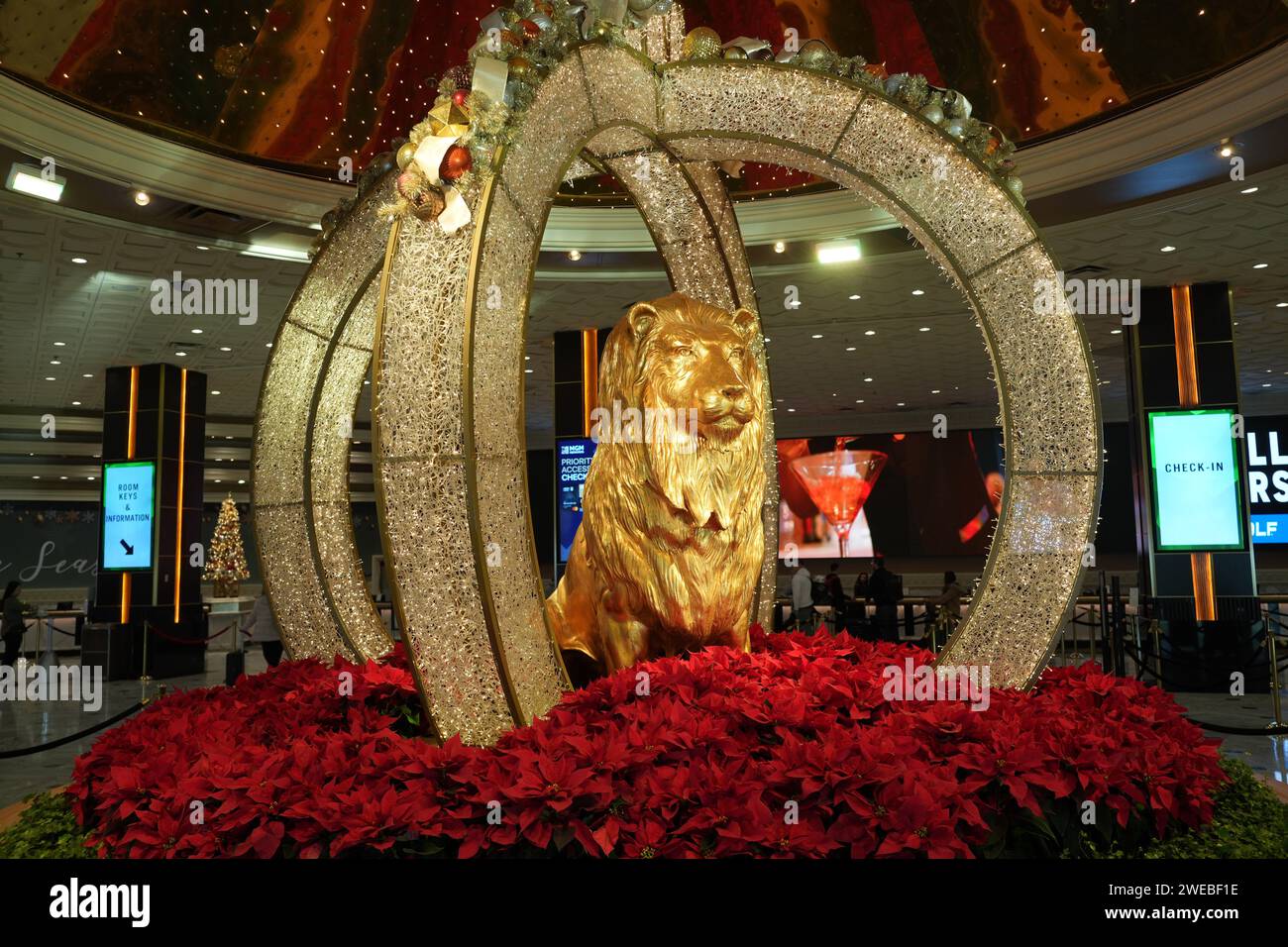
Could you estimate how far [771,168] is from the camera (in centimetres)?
865

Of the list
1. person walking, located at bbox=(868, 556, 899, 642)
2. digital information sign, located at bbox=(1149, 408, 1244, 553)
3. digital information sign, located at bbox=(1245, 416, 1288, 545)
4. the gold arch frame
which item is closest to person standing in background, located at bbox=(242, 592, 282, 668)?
the gold arch frame

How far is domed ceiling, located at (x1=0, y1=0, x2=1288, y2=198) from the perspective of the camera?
6656 millimetres

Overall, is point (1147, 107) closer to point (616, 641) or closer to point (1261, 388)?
point (616, 641)

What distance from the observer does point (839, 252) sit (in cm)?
940

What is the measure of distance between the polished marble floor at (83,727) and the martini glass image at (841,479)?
11001mm

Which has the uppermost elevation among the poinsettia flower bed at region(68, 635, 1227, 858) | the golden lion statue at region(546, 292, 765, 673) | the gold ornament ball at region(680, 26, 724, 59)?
the gold ornament ball at region(680, 26, 724, 59)

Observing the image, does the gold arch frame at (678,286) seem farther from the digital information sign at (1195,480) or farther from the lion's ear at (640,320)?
the digital information sign at (1195,480)

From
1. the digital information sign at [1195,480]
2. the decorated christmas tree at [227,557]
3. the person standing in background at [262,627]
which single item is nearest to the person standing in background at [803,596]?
the digital information sign at [1195,480]

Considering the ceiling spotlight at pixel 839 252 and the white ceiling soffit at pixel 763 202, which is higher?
the white ceiling soffit at pixel 763 202

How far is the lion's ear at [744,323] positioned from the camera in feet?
11.7

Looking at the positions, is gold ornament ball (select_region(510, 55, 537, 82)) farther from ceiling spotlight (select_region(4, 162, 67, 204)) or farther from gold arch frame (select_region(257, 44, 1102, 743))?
ceiling spotlight (select_region(4, 162, 67, 204))

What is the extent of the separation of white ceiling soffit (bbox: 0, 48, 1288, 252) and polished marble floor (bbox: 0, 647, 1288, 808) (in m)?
3.98

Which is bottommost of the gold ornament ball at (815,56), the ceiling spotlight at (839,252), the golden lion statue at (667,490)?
the golden lion statue at (667,490)
